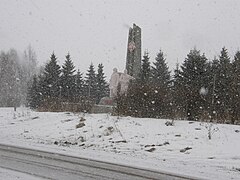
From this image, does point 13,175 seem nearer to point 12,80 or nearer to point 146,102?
point 146,102

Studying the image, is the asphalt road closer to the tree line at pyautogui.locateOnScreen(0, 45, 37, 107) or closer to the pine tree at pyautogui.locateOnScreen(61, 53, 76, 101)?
the pine tree at pyautogui.locateOnScreen(61, 53, 76, 101)

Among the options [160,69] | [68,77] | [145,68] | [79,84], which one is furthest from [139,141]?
[79,84]

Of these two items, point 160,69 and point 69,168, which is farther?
point 160,69

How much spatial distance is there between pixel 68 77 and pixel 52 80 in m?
2.83

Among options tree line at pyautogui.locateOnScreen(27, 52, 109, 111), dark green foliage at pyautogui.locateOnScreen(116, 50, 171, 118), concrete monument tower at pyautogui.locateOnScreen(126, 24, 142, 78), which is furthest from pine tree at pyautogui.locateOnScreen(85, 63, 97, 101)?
dark green foliage at pyautogui.locateOnScreen(116, 50, 171, 118)

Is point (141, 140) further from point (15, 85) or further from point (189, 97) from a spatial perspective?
point (15, 85)

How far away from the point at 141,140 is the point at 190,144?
1953mm

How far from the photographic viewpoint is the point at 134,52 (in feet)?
145

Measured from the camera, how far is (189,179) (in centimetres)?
734

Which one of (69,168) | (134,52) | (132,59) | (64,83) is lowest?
(69,168)

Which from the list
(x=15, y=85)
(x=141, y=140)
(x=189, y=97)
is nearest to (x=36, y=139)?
(x=141, y=140)

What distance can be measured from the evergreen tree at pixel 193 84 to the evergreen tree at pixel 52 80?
53.4ft

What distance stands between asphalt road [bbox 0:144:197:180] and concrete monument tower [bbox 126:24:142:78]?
34.8 metres

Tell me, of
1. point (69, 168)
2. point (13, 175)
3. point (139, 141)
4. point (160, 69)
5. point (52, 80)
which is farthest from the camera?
point (160, 69)
